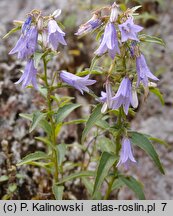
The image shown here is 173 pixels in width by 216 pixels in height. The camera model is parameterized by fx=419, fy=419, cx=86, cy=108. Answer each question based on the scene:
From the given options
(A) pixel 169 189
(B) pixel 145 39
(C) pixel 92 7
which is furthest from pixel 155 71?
(B) pixel 145 39

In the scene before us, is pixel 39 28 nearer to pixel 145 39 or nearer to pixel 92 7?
pixel 145 39

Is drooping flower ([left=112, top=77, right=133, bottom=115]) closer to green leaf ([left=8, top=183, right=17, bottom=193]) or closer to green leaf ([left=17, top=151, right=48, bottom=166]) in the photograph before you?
green leaf ([left=17, top=151, right=48, bottom=166])

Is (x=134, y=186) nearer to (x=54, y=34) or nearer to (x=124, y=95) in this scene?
(x=124, y=95)

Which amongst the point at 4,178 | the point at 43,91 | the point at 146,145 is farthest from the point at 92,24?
the point at 4,178

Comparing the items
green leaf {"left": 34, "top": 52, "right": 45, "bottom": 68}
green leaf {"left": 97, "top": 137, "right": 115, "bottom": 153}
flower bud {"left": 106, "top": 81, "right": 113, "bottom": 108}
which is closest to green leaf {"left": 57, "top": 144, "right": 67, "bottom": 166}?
green leaf {"left": 97, "top": 137, "right": 115, "bottom": 153}

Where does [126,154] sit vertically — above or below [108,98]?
below

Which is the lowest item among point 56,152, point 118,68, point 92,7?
point 56,152

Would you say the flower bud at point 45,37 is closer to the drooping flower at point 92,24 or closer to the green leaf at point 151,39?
the drooping flower at point 92,24
